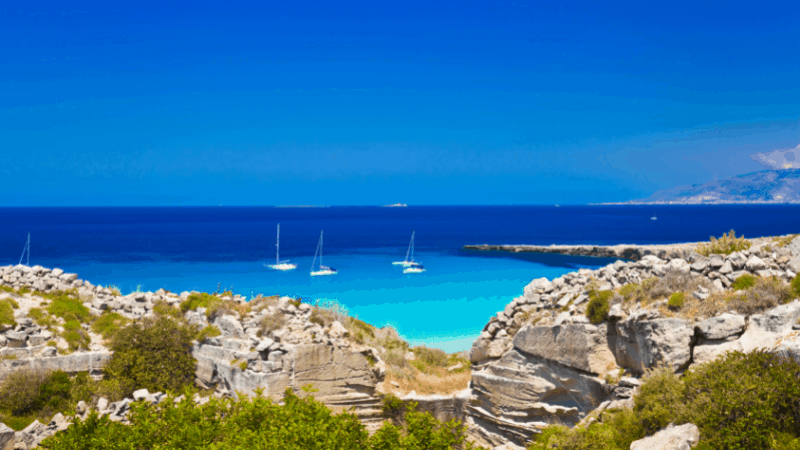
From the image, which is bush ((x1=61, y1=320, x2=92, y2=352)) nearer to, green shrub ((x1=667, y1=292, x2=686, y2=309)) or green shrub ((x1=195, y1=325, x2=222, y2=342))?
green shrub ((x1=195, y1=325, x2=222, y2=342))

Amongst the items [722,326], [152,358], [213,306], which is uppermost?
[722,326]

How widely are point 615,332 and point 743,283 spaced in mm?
2925

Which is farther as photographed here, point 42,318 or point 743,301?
Result: point 42,318

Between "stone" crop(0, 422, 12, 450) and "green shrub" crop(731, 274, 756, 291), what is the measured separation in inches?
685

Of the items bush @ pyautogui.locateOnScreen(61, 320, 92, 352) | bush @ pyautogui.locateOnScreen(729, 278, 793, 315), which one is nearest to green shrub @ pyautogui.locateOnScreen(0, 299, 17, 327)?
bush @ pyautogui.locateOnScreen(61, 320, 92, 352)

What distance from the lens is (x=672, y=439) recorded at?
26.3ft

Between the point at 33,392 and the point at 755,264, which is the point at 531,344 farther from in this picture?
the point at 33,392

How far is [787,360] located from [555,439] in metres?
4.15

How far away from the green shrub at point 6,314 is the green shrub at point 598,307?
17.5 m

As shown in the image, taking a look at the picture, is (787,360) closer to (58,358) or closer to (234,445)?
(234,445)

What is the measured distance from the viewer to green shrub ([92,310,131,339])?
57.3 ft

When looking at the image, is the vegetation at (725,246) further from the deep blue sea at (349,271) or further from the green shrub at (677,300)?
the deep blue sea at (349,271)

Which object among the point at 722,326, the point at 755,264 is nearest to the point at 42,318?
the point at 722,326

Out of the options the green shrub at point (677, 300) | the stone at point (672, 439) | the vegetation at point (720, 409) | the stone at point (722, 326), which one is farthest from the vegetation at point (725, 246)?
the stone at point (672, 439)
